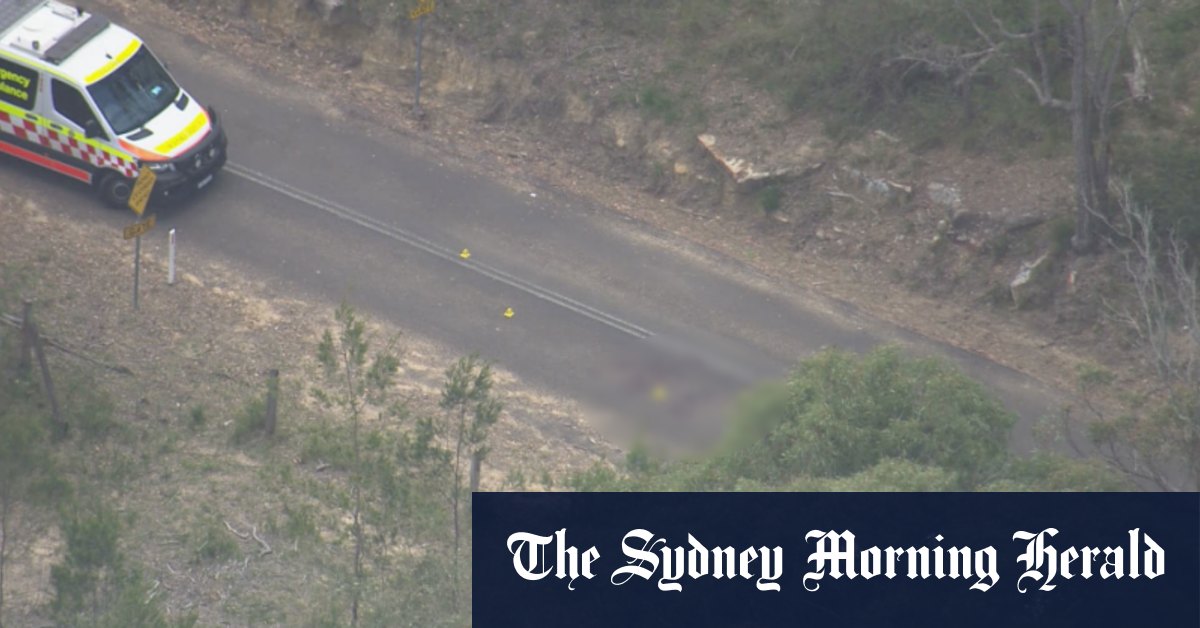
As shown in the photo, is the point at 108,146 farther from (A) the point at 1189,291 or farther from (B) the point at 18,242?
(A) the point at 1189,291

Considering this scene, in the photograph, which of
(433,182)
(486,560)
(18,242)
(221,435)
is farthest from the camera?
(433,182)

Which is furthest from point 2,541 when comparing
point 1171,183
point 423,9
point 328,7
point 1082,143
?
point 1171,183

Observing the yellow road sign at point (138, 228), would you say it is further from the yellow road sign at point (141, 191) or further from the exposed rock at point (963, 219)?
the exposed rock at point (963, 219)

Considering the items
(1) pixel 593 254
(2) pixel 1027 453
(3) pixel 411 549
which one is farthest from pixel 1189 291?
Result: (3) pixel 411 549

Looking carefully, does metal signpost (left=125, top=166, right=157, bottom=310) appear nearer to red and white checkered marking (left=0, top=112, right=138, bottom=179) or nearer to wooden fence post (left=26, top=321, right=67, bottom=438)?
red and white checkered marking (left=0, top=112, right=138, bottom=179)

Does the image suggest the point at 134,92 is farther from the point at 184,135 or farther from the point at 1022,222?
the point at 1022,222
